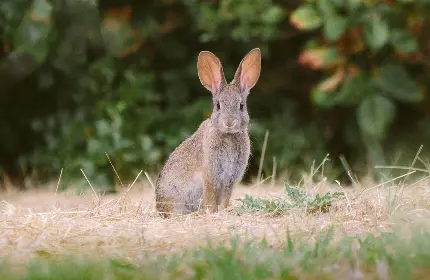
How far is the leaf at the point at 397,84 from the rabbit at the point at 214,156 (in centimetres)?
252

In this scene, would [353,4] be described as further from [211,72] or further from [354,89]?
[211,72]

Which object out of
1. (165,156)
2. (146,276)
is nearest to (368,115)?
(165,156)

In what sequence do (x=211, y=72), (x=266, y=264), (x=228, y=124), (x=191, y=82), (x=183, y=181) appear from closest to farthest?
(x=266, y=264) < (x=228, y=124) < (x=183, y=181) < (x=211, y=72) < (x=191, y=82)

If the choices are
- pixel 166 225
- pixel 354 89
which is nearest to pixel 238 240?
pixel 166 225

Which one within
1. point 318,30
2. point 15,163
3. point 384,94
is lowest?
point 15,163

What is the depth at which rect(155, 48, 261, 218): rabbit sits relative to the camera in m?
5.45

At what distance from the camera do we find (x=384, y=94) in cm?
800

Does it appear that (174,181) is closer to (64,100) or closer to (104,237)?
(104,237)

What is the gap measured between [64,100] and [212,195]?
165 inches

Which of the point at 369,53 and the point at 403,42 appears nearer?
the point at 403,42

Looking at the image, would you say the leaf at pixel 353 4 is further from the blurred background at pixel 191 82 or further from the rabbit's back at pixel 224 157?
the rabbit's back at pixel 224 157

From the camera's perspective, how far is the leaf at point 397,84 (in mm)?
7926

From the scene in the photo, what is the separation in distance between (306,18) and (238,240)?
404cm

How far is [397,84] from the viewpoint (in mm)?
7961
